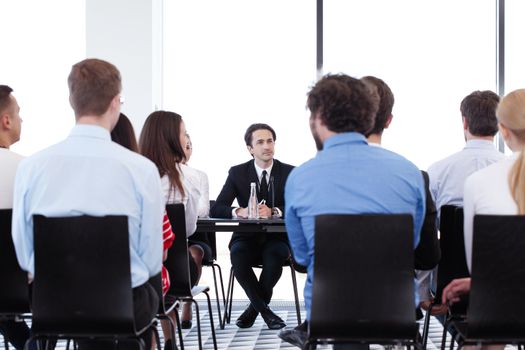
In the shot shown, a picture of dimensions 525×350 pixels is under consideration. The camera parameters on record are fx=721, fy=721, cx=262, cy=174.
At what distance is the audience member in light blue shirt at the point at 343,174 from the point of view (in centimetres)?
226

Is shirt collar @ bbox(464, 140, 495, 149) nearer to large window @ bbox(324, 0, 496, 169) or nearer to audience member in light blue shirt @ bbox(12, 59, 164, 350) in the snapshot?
audience member in light blue shirt @ bbox(12, 59, 164, 350)

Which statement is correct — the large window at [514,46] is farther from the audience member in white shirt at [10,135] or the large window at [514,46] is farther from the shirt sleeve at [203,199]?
the audience member in white shirt at [10,135]

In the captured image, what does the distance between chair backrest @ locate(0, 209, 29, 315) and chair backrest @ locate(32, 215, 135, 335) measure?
54 centimetres

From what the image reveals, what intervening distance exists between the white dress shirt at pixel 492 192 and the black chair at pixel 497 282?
4.7 inches

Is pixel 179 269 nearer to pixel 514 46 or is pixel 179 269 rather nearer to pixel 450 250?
pixel 450 250

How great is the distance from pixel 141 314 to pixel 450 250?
4.48 feet

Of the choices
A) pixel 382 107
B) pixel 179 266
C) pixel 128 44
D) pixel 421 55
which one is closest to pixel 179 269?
pixel 179 266

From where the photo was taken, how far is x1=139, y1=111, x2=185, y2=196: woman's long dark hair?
3.64 m

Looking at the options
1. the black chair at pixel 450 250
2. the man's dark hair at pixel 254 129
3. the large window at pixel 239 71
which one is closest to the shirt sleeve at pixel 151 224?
the black chair at pixel 450 250

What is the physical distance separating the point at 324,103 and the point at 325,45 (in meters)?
4.58

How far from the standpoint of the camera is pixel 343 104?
7.56 ft

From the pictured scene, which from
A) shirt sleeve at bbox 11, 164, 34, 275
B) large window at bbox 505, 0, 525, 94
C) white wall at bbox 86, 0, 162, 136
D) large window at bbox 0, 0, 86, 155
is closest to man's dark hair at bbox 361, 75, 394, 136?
shirt sleeve at bbox 11, 164, 34, 275

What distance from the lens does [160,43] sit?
6.71 meters

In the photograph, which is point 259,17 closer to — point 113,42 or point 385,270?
point 113,42
